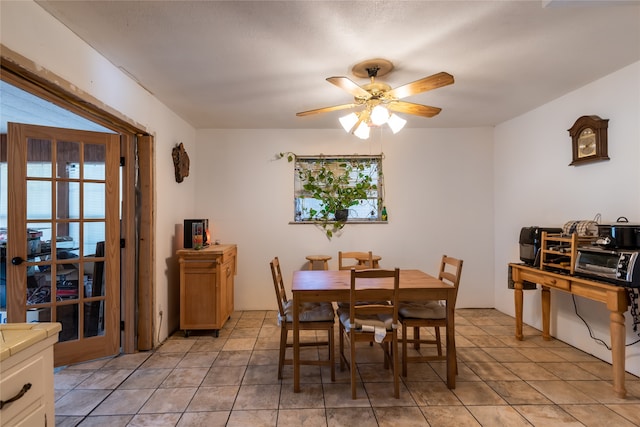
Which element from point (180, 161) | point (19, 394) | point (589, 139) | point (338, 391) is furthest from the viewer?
point (180, 161)

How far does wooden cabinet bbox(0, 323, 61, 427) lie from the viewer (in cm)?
100

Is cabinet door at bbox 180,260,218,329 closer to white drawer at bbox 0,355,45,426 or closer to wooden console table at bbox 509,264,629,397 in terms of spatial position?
white drawer at bbox 0,355,45,426

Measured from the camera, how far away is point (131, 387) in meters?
2.29

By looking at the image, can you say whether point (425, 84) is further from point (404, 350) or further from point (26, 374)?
point (26, 374)

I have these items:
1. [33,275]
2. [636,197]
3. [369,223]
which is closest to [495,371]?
[636,197]

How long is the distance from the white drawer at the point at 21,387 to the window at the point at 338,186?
123 inches

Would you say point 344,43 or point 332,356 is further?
point 332,356

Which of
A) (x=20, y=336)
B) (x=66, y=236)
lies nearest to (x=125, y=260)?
(x=66, y=236)

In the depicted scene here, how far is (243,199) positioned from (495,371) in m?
3.27

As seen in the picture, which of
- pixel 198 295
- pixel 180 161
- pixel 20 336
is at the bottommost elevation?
pixel 198 295

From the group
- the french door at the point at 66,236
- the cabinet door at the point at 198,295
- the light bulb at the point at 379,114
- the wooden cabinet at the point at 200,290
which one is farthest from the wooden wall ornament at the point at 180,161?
the light bulb at the point at 379,114

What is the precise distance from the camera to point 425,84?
2.01m

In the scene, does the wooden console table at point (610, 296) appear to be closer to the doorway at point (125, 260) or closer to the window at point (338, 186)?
the window at point (338, 186)

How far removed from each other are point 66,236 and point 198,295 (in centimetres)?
126
